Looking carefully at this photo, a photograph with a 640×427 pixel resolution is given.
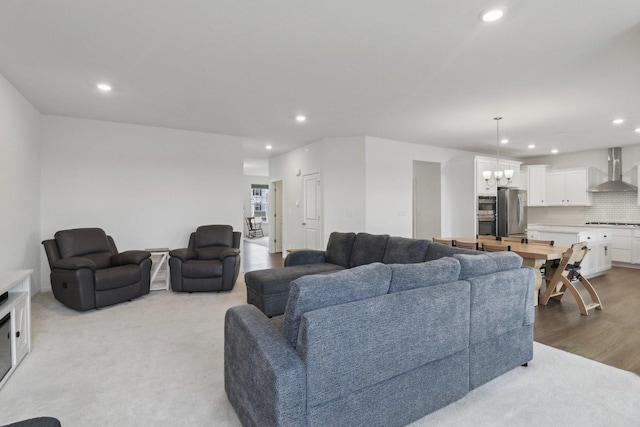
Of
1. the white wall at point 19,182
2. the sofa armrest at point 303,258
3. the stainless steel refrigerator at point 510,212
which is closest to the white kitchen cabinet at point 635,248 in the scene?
the stainless steel refrigerator at point 510,212

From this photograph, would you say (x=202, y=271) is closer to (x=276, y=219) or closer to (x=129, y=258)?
(x=129, y=258)

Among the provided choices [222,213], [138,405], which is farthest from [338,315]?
[222,213]

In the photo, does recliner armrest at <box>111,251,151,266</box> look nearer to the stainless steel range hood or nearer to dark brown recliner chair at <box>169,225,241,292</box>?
dark brown recliner chair at <box>169,225,241,292</box>

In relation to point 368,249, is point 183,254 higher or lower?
lower

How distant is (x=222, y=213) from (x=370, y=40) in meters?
4.42

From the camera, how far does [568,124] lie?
5.34 metres

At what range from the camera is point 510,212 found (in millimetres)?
7211

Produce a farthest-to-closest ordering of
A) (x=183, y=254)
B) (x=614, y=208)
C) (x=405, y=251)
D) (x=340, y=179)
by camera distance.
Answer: (x=614, y=208)
(x=340, y=179)
(x=183, y=254)
(x=405, y=251)

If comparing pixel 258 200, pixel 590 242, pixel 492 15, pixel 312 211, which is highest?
pixel 492 15

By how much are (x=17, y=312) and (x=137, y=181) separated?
3.25 meters

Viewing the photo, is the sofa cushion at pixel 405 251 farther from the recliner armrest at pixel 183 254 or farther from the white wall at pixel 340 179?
the recliner armrest at pixel 183 254

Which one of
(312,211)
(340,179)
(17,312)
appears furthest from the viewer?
(312,211)

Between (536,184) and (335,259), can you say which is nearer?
(335,259)

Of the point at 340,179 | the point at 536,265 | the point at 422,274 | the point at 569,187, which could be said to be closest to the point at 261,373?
the point at 422,274
